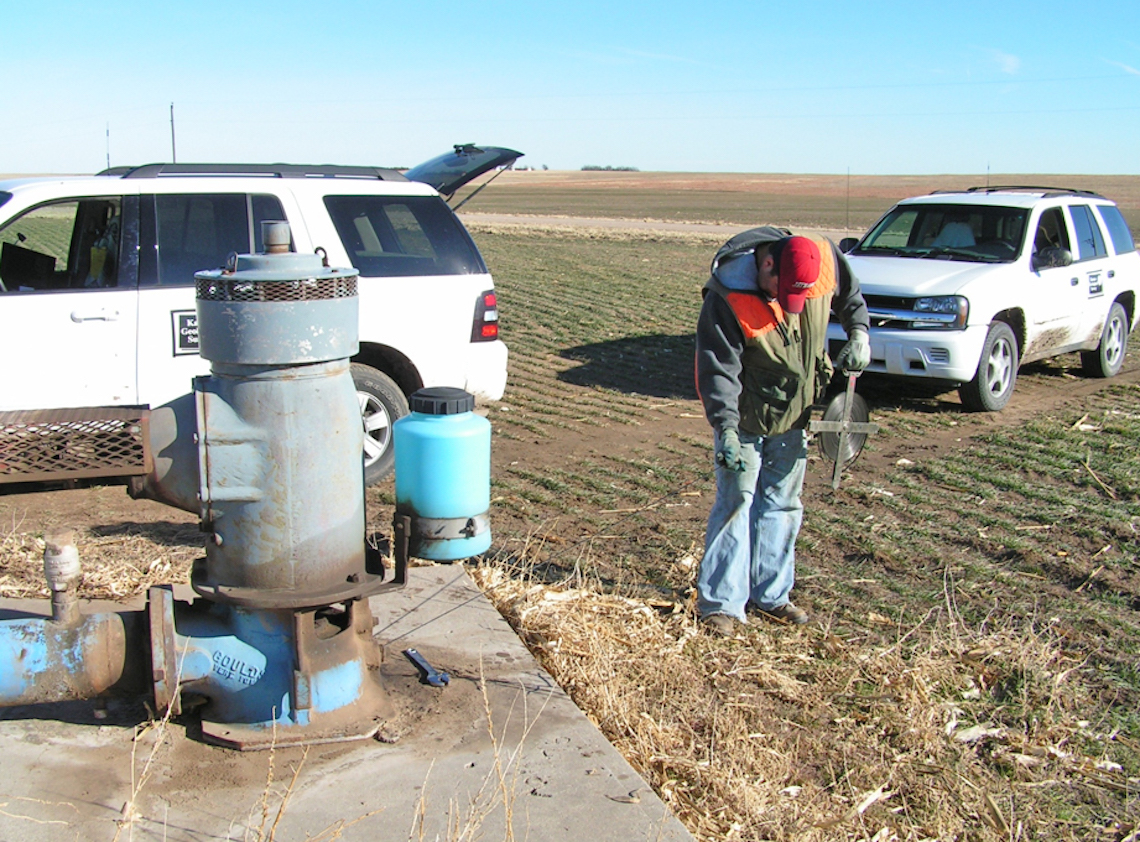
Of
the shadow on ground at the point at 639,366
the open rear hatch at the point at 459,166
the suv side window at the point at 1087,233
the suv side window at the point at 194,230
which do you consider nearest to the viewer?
the suv side window at the point at 194,230

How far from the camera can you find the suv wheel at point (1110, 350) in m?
10.8

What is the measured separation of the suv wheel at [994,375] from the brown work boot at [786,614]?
4965 mm

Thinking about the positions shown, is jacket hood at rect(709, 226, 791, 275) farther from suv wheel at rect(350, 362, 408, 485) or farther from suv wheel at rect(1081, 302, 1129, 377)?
suv wheel at rect(1081, 302, 1129, 377)

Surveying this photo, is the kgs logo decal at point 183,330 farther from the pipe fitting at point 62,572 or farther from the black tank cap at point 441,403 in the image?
the pipe fitting at point 62,572

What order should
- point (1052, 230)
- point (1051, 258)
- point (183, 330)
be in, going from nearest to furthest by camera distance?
point (183, 330) < point (1051, 258) < point (1052, 230)

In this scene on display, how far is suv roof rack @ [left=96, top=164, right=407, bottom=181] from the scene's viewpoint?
6223 millimetres

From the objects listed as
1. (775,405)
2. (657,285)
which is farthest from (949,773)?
(657,285)

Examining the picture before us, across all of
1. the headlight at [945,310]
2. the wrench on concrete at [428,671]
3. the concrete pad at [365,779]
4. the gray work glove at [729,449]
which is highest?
the headlight at [945,310]

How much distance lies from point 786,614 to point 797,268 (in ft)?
5.17

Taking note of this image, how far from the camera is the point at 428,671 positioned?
12.5 feet

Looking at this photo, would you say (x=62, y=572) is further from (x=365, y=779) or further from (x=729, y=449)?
(x=729, y=449)

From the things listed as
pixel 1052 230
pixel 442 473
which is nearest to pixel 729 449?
pixel 442 473

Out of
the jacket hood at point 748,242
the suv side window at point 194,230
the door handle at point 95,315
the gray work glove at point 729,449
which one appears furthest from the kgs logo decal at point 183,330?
the gray work glove at point 729,449

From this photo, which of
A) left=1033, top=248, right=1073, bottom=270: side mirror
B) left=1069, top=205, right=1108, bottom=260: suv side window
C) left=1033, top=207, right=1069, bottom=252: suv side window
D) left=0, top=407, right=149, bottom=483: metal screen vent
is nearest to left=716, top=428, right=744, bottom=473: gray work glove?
left=0, top=407, right=149, bottom=483: metal screen vent
